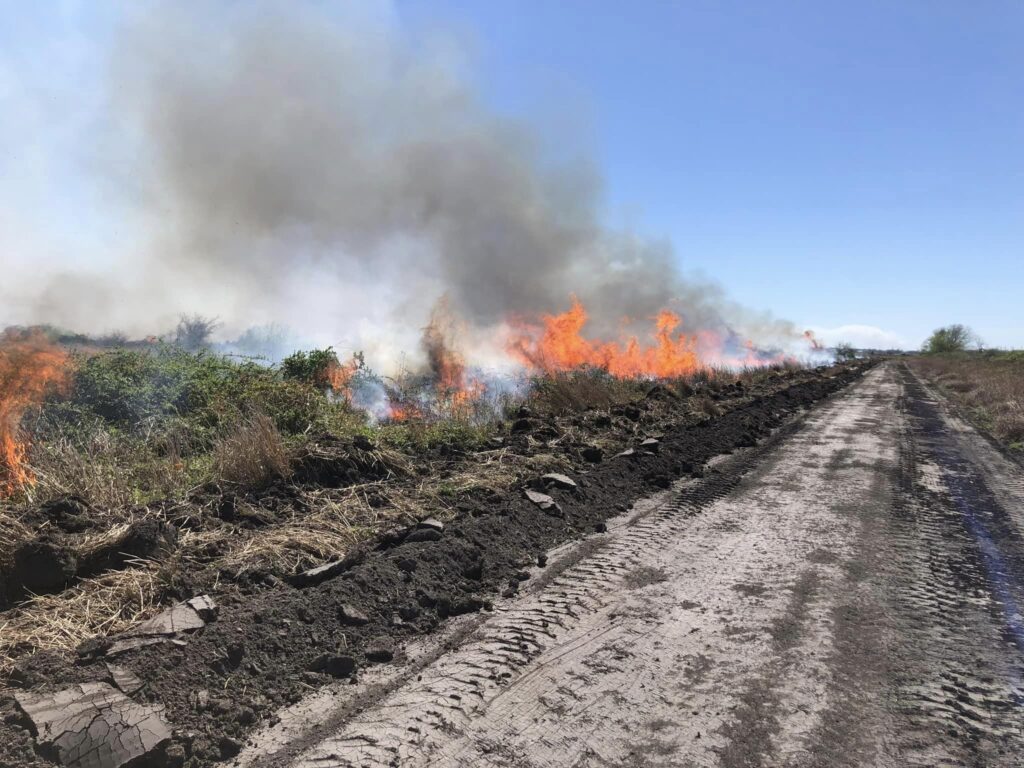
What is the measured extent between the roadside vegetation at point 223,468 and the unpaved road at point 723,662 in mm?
1669

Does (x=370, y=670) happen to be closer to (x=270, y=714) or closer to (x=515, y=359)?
(x=270, y=714)

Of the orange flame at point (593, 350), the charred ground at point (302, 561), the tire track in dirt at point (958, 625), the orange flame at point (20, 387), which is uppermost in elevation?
the orange flame at point (593, 350)

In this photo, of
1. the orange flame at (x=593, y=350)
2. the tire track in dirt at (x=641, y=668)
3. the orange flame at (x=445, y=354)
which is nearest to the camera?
the tire track in dirt at (x=641, y=668)

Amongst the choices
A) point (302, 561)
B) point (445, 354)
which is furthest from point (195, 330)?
point (302, 561)

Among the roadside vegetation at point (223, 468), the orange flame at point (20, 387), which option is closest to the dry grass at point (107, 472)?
the roadside vegetation at point (223, 468)

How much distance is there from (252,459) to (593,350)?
19433 millimetres

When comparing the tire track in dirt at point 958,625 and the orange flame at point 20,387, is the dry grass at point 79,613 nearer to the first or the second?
the orange flame at point 20,387

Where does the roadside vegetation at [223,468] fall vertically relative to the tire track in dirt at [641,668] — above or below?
above

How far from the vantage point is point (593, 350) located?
24.5 m

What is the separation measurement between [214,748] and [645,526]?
4353 mm

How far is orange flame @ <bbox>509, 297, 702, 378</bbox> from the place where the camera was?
22.2m

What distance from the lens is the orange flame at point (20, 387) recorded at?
213 inches

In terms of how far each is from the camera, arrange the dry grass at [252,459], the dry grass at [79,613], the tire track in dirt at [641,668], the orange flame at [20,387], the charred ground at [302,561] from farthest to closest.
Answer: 1. the dry grass at [252,459]
2. the orange flame at [20,387]
3. the dry grass at [79,613]
4. the charred ground at [302,561]
5. the tire track in dirt at [641,668]

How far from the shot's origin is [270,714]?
2.97 m
